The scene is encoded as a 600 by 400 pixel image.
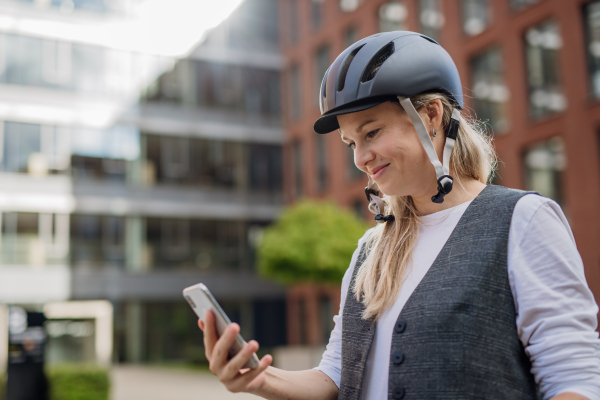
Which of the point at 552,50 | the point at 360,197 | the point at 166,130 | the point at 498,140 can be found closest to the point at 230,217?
the point at 166,130

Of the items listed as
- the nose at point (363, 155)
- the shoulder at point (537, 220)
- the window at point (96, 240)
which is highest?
the window at point (96, 240)

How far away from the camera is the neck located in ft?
6.16

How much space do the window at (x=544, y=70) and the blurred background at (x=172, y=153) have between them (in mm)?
710

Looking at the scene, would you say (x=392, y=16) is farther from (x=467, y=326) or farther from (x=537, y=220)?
(x=467, y=326)

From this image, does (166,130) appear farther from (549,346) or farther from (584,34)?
(549,346)

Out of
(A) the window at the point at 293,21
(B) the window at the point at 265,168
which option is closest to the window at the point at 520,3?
(A) the window at the point at 293,21

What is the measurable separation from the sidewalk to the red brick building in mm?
7951

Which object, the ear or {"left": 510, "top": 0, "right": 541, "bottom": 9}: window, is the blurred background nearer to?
{"left": 510, "top": 0, "right": 541, "bottom": 9}: window

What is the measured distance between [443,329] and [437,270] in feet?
0.59

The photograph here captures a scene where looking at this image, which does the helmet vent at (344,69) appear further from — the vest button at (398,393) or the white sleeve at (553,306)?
the vest button at (398,393)

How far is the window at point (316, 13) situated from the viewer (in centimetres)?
2767

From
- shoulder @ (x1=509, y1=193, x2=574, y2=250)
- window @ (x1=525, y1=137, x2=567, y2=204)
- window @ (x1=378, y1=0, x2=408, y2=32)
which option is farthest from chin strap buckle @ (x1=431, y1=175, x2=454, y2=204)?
window @ (x1=378, y1=0, x2=408, y2=32)

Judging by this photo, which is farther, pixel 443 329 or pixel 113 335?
pixel 113 335

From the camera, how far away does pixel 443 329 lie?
62.2 inches
